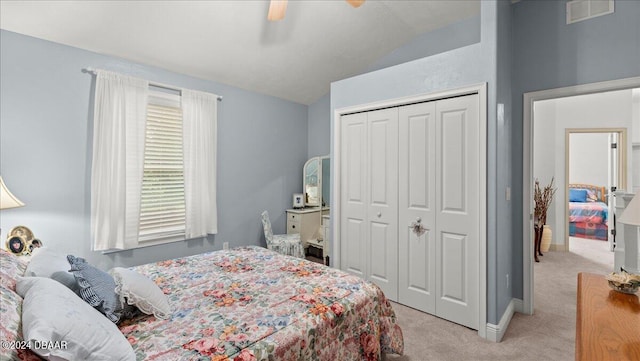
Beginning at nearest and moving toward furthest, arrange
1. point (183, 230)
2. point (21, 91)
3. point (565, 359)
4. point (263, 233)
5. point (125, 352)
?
point (125, 352), point (565, 359), point (21, 91), point (183, 230), point (263, 233)

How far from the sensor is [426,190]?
285cm

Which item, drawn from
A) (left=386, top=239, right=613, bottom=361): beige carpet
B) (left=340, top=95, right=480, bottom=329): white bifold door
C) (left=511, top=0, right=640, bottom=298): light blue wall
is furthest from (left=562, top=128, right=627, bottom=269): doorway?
(left=340, top=95, right=480, bottom=329): white bifold door

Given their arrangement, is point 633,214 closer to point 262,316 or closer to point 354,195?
point 262,316

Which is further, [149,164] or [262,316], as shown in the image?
[149,164]

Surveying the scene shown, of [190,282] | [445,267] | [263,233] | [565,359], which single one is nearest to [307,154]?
[263,233]

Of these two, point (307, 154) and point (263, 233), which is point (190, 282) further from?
point (307, 154)

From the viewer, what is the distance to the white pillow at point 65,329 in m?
0.96

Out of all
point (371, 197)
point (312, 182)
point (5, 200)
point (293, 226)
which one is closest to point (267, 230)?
point (293, 226)

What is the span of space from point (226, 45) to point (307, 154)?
7.54 ft

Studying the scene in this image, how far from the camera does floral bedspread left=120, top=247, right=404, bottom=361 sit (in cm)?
130

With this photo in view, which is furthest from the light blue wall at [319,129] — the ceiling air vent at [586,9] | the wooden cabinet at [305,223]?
the ceiling air vent at [586,9]

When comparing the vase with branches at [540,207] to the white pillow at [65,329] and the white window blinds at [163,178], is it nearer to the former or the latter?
the white window blinds at [163,178]

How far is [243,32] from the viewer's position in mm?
3258

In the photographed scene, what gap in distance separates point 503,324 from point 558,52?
2487 mm
